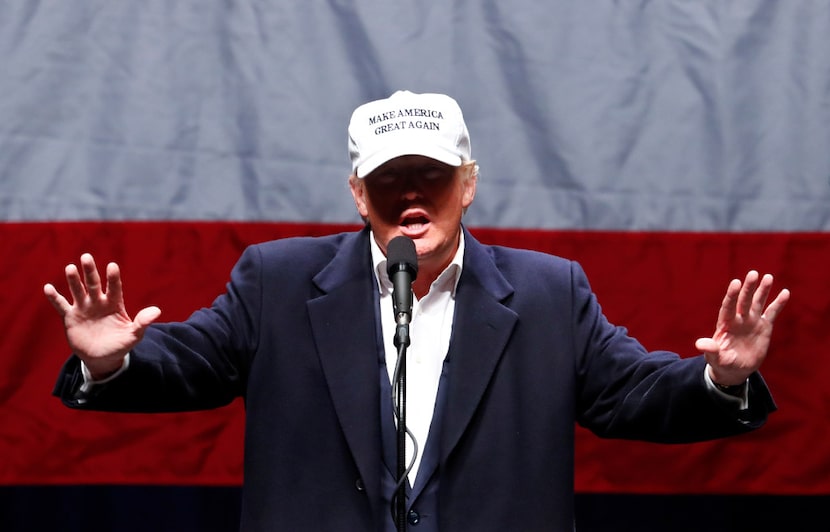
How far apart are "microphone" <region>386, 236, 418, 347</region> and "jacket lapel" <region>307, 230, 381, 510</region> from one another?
0.93ft

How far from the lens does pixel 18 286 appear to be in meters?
2.28

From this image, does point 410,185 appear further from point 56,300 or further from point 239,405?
point 239,405

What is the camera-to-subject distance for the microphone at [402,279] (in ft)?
4.33

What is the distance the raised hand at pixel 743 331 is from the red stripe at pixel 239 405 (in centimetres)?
79

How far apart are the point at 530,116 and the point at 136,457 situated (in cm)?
111

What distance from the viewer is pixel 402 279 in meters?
1.36

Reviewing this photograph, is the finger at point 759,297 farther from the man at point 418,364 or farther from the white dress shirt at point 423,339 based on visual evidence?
the white dress shirt at point 423,339

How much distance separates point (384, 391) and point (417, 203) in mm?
307

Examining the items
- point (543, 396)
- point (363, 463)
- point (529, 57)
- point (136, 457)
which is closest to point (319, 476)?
point (363, 463)

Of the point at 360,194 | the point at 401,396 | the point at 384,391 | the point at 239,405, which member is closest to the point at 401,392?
the point at 401,396

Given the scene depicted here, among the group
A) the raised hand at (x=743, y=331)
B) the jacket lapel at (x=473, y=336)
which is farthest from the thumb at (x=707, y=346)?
the jacket lapel at (x=473, y=336)

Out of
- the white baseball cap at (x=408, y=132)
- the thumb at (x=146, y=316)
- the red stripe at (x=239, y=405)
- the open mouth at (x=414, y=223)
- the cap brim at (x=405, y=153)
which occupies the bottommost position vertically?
the red stripe at (x=239, y=405)

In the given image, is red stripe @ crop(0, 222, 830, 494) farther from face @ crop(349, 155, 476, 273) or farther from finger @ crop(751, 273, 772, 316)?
finger @ crop(751, 273, 772, 316)

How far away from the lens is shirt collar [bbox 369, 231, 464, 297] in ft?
5.80
